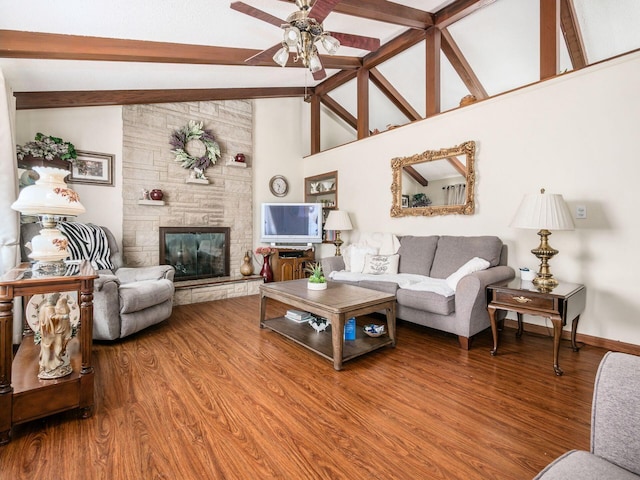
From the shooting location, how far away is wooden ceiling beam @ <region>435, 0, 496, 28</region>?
3309mm

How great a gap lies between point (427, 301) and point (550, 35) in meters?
2.63

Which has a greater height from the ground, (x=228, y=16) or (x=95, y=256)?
(x=228, y=16)

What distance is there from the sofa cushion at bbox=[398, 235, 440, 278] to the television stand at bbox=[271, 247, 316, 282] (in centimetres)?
165

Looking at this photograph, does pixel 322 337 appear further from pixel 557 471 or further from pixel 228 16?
pixel 228 16

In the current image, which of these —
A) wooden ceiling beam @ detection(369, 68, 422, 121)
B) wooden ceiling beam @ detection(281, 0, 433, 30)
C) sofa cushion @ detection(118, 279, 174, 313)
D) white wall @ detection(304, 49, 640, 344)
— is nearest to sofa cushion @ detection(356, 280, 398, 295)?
white wall @ detection(304, 49, 640, 344)

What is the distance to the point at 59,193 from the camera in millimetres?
1706

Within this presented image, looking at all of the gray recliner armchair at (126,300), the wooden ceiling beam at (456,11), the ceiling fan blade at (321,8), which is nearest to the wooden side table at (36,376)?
the gray recliner armchair at (126,300)

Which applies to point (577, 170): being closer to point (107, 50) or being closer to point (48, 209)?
point (48, 209)

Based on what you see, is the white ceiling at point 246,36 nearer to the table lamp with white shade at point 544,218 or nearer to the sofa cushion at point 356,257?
the table lamp with white shade at point 544,218

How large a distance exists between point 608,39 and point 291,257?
14.7 ft

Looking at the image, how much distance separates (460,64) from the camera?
3.93m

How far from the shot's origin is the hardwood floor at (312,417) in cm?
134

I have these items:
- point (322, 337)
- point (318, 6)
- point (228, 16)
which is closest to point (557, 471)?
point (322, 337)

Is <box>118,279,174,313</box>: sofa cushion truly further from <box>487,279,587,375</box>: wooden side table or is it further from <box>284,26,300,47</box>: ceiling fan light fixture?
<box>487,279,587,375</box>: wooden side table
